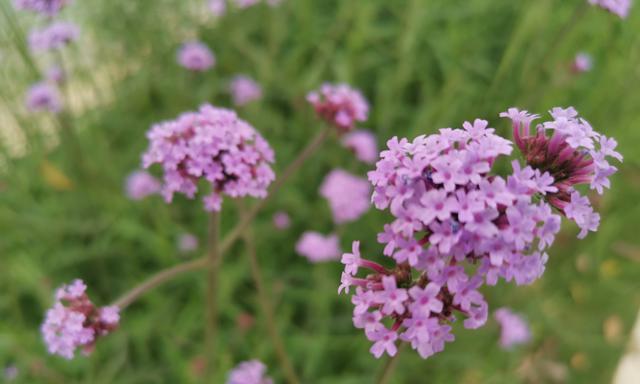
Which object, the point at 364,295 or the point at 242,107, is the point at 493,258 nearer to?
the point at 364,295

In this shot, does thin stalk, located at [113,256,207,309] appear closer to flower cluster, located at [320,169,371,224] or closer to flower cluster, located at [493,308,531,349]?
flower cluster, located at [320,169,371,224]

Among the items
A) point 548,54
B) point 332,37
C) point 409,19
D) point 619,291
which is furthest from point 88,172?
point 619,291

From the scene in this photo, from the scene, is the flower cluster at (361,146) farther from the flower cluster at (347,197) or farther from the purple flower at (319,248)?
the purple flower at (319,248)

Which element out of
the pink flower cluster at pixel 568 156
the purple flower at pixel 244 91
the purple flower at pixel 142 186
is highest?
the purple flower at pixel 244 91

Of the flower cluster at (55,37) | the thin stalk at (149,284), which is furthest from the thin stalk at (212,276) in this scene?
the flower cluster at (55,37)

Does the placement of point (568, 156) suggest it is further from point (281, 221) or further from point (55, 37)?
point (55, 37)

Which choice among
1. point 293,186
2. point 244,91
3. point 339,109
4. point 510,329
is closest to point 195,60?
point 244,91
